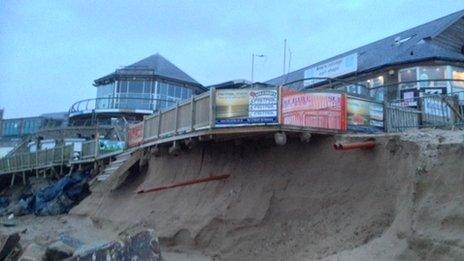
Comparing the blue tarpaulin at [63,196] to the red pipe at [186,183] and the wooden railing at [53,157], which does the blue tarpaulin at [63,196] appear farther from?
the red pipe at [186,183]

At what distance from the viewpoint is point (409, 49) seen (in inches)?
1326

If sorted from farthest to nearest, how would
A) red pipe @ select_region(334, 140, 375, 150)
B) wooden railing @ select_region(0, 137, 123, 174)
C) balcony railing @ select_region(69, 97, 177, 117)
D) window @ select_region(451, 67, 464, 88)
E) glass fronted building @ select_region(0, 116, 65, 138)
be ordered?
glass fronted building @ select_region(0, 116, 65, 138) → balcony railing @ select_region(69, 97, 177, 117) → wooden railing @ select_region(0, 137, 123, 174) → window @ select_region(451, 67, 464, 88) → red pipe @ select_region(334, 140, 375, 150)

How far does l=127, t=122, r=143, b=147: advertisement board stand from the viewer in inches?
955

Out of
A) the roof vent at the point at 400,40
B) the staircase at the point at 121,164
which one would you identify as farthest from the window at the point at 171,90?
the roof vent at the point at 400,40

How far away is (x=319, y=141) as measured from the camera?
16.1m

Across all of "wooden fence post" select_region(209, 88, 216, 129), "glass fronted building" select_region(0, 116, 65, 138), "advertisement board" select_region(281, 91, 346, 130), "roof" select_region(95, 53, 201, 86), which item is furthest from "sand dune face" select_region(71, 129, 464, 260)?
"glass fronted building" select_region(0, 116, 65, 138)

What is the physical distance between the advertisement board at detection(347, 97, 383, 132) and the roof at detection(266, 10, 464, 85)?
15.9 meters

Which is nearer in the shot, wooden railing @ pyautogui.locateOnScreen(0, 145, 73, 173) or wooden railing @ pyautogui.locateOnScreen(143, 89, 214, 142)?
wooden railing @ pyautogui.locateOnScreen(143, 89, 214, 142)

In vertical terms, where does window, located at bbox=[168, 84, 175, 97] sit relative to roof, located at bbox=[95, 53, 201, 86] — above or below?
below

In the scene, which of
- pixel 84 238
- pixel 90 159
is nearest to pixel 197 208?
pixel 84 238

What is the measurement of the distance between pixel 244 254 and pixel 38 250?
751 cm

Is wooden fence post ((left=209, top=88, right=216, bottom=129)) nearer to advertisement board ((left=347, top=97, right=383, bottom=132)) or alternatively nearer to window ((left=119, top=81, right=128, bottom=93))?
advertisement board ((left=347, top=97, right=383, bottom=132))

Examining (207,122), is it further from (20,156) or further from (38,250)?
(20,156)

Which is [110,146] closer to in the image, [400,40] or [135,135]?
[135,135]
